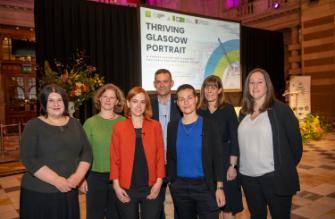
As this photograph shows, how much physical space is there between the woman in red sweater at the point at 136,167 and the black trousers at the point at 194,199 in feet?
0.43

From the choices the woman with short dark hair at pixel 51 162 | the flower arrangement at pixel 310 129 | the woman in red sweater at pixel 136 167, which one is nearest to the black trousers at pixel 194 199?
the woman in red sweater at pixel 136 167

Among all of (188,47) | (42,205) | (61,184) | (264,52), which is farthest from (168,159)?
(264,52)

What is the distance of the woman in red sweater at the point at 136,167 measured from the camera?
1.96 m

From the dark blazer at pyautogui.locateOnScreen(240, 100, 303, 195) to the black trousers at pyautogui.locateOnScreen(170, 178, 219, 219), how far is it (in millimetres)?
441

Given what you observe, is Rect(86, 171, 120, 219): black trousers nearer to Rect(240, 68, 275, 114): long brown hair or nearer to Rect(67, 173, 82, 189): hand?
Rect(67, 173, 82, 189): hand

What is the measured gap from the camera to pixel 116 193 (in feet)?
6.50

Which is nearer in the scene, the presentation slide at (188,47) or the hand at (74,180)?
the hand at (74,180)

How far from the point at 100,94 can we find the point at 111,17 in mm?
4814

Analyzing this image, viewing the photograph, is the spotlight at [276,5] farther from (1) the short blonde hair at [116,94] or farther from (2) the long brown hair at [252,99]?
(1) the short blonde hair at [116,94]

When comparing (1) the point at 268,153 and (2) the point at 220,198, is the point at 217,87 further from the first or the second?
(2) the point at 220,198

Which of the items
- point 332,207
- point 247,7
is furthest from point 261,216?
point 247,7

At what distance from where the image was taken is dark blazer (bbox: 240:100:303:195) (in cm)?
198

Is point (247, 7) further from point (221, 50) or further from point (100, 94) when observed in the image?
point (100, 94)

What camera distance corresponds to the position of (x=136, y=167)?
197 cm
